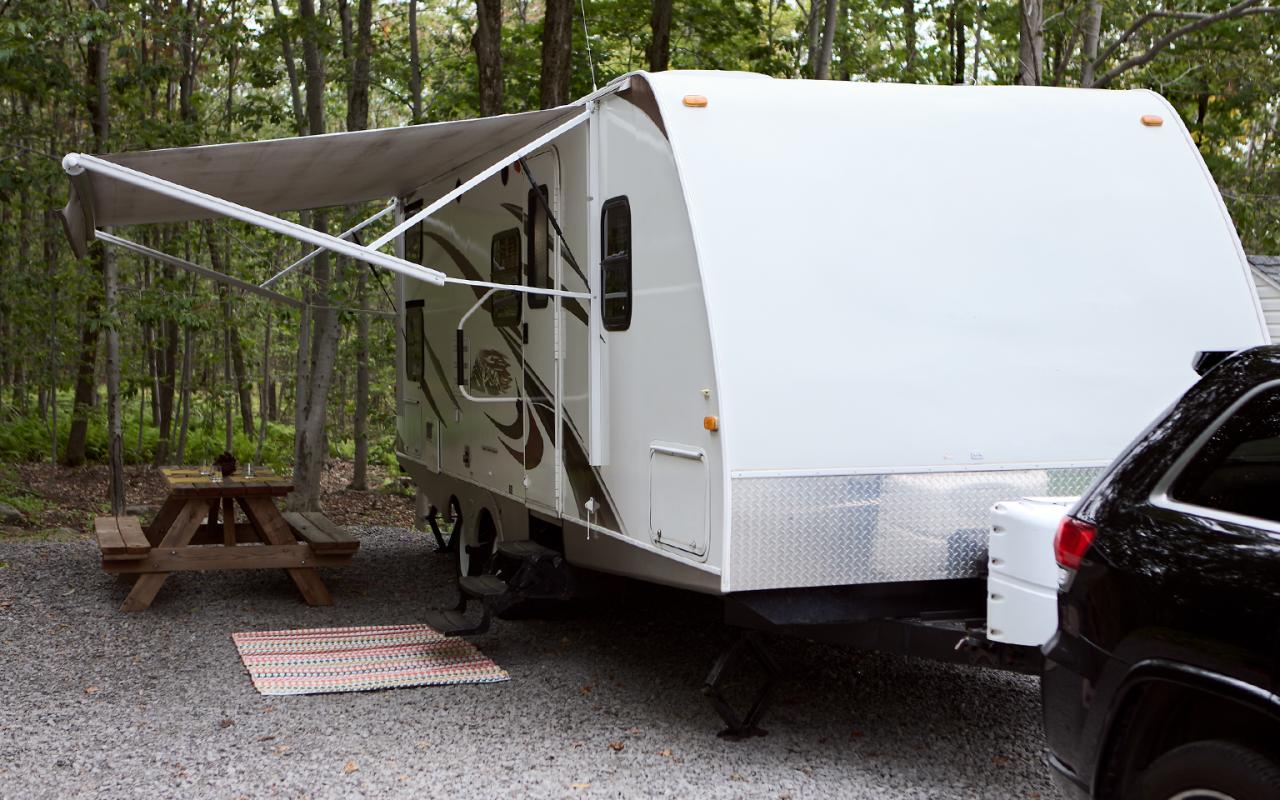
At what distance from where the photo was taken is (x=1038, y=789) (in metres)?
4.77

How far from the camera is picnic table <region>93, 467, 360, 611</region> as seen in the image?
7711 millimetres

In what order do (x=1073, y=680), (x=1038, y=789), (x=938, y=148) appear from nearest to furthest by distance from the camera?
(x=1073, y=680) < (x=1038, y=789) < (x=938, y=148)

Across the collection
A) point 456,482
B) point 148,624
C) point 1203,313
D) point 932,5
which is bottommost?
point 148,624

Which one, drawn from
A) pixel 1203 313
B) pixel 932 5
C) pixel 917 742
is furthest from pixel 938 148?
pixel 932 5

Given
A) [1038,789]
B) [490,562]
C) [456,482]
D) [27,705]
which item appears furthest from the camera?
[456,482]

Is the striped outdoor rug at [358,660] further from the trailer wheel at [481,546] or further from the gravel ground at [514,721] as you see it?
the trailer wheel at [481,546]

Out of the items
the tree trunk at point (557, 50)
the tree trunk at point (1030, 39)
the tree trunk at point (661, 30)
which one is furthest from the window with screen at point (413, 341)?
the tree trunk at point (1030, 39)

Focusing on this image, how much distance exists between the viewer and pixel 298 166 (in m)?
7.03

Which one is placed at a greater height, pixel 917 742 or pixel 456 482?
pixel 456 482

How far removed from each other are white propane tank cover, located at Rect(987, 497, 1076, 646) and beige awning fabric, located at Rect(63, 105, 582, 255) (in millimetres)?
2904

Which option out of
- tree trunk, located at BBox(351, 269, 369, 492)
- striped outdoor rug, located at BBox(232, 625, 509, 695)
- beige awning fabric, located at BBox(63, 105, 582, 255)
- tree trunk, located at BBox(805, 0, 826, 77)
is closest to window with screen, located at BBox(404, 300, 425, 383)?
beige awning fabric, located at BBox(63, 105, 582, 255)

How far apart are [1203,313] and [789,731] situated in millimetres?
2484

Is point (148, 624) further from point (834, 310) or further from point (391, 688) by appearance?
point (834, 310)

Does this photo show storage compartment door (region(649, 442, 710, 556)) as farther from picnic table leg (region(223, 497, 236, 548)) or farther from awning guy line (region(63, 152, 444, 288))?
picnic table leg (region(223, 497, 236, 548))
